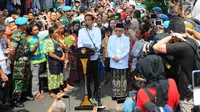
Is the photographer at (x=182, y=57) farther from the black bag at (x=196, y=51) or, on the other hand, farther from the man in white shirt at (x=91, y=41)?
the man in white shirt at (x=91, y=41)

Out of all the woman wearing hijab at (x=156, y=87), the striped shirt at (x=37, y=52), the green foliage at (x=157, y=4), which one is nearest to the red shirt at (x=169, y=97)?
the woman wearing hijab at (x=156, y=87)

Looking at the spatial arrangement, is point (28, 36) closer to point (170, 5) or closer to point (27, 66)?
point (27, 66)

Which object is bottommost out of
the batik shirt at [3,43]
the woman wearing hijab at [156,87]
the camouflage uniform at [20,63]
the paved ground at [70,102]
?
the paved ground at [70,102]

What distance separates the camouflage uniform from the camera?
7.05m

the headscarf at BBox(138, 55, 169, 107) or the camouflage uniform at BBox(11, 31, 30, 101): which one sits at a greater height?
the headscarf at BBox(138, 55, 169, 107)

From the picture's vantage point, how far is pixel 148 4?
48.1 feet

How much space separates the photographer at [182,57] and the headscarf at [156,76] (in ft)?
1.72

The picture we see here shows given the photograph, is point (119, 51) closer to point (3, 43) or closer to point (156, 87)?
point (3, 43)

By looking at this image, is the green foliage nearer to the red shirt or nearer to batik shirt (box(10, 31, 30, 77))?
batik shirt (box(10, 31, 30, 77))

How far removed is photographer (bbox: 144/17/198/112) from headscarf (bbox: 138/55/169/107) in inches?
20.6

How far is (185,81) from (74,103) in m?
3.84

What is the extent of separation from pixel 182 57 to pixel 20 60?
411cm

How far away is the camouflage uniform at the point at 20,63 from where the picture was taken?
7.05 metres

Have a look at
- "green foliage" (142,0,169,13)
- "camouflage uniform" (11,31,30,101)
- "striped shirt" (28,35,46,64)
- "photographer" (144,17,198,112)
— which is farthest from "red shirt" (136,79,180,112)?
"green foliage" (142,0,169,13)
